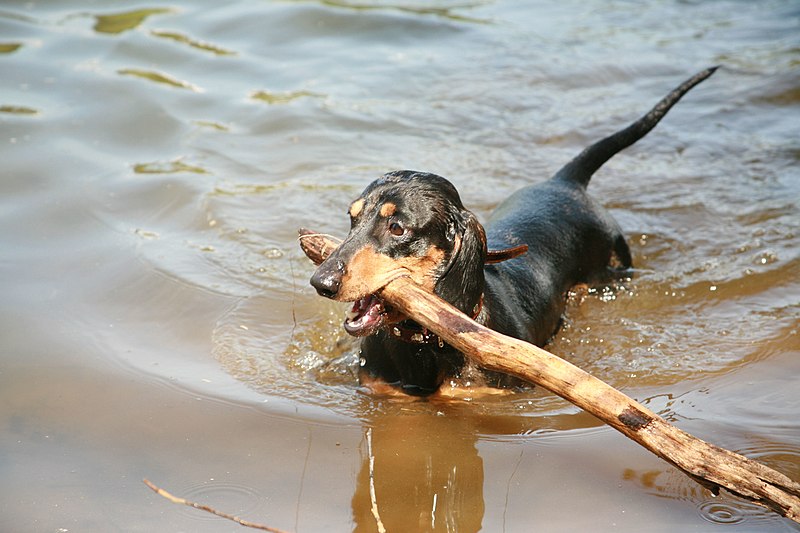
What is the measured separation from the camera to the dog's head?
4.01 m

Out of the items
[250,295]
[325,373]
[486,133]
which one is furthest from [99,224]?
[486,133]

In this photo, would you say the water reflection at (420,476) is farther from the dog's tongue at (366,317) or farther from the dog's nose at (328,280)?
the dog's nose at (328,280)

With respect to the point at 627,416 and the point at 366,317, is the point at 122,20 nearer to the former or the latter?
the point at 366,317

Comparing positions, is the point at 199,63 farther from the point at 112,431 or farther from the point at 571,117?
the point at 112,431

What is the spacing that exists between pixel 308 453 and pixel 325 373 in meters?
0.99

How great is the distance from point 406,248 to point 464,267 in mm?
329

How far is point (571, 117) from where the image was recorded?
9.53 m

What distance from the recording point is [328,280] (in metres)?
3.86

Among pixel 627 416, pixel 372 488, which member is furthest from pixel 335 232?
pixel 627 416

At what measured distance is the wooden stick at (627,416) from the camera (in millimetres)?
3270

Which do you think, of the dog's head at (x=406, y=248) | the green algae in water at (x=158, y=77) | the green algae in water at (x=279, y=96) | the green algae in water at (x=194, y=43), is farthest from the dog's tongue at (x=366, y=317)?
the green algae in water at (x=194, y=43)

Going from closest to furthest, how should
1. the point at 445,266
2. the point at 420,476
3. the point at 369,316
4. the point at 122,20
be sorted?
1. the point at 420,476
2. the point at 369,316
3. the point at 445,266
4. the point at 122,20

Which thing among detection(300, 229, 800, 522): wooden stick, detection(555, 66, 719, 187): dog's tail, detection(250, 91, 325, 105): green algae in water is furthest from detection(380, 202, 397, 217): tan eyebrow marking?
detection(250, 91, 325, 105): green algae in water

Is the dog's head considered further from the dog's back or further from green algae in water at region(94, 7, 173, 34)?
green algae in water at region(94, 7, 173, 34)
